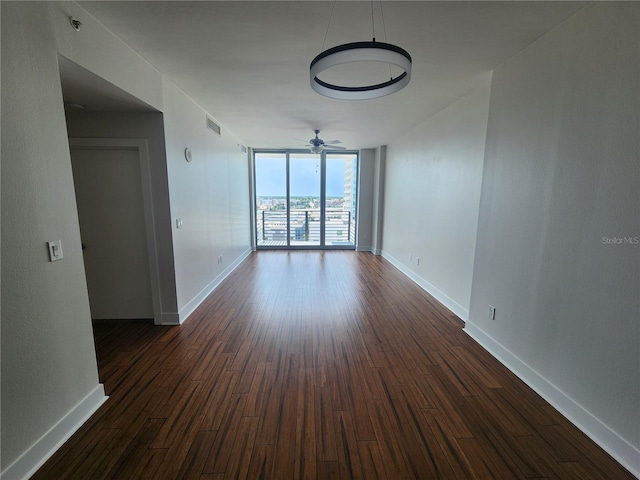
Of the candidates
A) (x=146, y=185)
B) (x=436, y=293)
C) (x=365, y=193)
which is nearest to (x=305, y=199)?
(x=365, y=193)

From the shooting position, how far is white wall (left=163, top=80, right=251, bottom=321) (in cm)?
298

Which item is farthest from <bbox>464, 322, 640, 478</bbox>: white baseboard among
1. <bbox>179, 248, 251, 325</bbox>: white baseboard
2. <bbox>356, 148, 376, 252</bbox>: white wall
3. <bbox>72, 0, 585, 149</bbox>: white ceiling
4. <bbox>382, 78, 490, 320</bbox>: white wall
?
<bbox>356, 148, 376, 252</bbox>: white wall

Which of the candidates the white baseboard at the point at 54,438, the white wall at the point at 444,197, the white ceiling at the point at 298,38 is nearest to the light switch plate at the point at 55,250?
the white baseboard at the point at 54,438

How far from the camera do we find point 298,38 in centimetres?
203

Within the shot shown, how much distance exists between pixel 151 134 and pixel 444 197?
3602 millimetres

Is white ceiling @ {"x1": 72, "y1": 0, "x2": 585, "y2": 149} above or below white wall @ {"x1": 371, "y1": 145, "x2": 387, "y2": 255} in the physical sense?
above

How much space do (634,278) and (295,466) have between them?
2104 mm

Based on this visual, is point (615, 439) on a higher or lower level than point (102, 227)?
lower

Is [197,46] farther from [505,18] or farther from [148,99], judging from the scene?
[505,18]

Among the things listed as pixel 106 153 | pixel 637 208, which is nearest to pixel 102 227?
pixel 106 153

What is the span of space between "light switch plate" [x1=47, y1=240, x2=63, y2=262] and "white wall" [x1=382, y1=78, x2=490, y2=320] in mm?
3554

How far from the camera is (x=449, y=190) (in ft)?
11.5

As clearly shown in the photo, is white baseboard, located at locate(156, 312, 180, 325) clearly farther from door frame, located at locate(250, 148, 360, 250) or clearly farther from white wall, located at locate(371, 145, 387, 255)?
white wall, located at locate(371, 145, 387, 255)

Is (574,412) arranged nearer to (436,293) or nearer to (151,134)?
(436,293)
